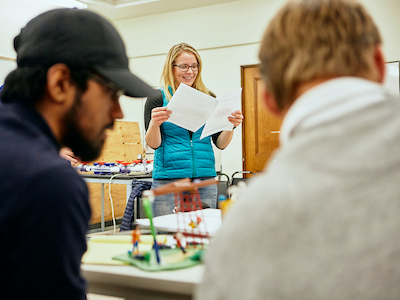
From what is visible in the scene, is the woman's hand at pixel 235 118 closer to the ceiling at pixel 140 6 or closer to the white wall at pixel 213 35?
the white wall at pixel 213 35

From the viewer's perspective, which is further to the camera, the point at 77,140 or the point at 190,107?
the point at 190,107

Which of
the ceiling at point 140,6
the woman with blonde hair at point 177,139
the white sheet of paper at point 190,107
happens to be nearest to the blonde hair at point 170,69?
the woman with blonde hair at point 177,139

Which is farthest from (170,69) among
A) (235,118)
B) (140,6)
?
(140,6)

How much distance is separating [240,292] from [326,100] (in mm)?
243

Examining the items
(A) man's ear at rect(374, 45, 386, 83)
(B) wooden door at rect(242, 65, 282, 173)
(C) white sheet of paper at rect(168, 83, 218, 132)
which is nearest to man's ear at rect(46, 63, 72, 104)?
(A) man's ear at rect(374, 45, 386, 83)

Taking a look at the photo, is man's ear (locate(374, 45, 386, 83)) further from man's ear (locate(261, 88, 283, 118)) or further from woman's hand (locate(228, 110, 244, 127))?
woman's hand (locate(228, 110, 244, 127))

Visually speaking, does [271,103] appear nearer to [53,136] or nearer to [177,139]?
[53,136]

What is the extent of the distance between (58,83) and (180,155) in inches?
49.6

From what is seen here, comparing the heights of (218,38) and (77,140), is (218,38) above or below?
above

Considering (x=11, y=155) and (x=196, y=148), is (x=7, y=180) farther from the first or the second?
(x=196, y=148)

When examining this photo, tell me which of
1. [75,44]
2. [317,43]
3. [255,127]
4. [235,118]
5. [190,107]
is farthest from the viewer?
[255,127]

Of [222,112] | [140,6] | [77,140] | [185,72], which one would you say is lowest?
[77,140]

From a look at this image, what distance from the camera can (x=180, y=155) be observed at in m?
2.00

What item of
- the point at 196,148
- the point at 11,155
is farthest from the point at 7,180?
the point at 196,148
